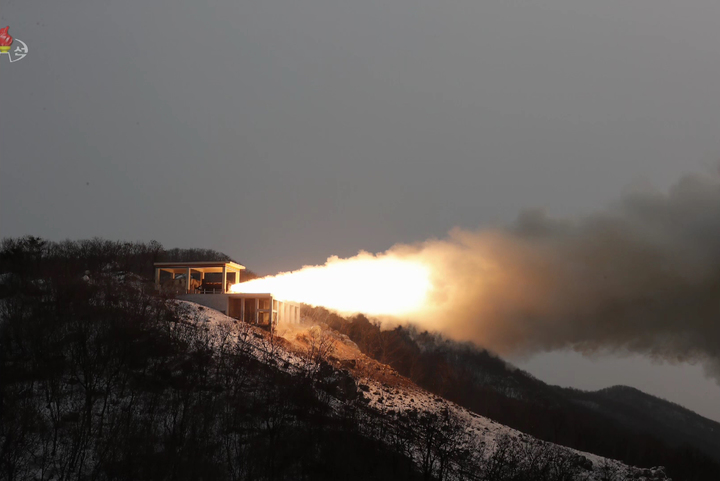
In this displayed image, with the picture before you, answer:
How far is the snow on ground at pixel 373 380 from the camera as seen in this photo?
56781 millimetres

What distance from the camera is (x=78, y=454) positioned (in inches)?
1668

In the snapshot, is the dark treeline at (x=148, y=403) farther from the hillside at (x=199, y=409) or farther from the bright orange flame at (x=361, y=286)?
the bright orange flame at (x=361, y=286)

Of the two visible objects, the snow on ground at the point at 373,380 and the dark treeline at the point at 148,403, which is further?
the snow on ground at the point at 373,380

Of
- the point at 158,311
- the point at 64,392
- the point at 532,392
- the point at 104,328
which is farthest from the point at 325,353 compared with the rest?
the point at 532,392

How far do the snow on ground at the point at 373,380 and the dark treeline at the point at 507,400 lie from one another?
10.8 meters

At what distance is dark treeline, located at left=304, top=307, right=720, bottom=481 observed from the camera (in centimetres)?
9919

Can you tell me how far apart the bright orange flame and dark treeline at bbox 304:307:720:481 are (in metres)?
11.5

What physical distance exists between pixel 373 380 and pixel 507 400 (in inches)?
3126

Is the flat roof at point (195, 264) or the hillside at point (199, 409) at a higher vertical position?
the flat roof at point (195, 264)

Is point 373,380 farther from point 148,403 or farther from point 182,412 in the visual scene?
point 148,403

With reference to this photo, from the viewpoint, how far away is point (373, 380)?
66875mm

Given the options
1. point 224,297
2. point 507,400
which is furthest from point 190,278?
point 507,400

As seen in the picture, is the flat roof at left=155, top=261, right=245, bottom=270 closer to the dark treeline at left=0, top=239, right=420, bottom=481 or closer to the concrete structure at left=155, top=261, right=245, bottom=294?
→ the concrete structure at left=155, top=261, right=245, bottom=294

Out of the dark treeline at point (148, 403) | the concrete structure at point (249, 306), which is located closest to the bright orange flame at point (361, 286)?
the concrete structure at point (249, 306)
